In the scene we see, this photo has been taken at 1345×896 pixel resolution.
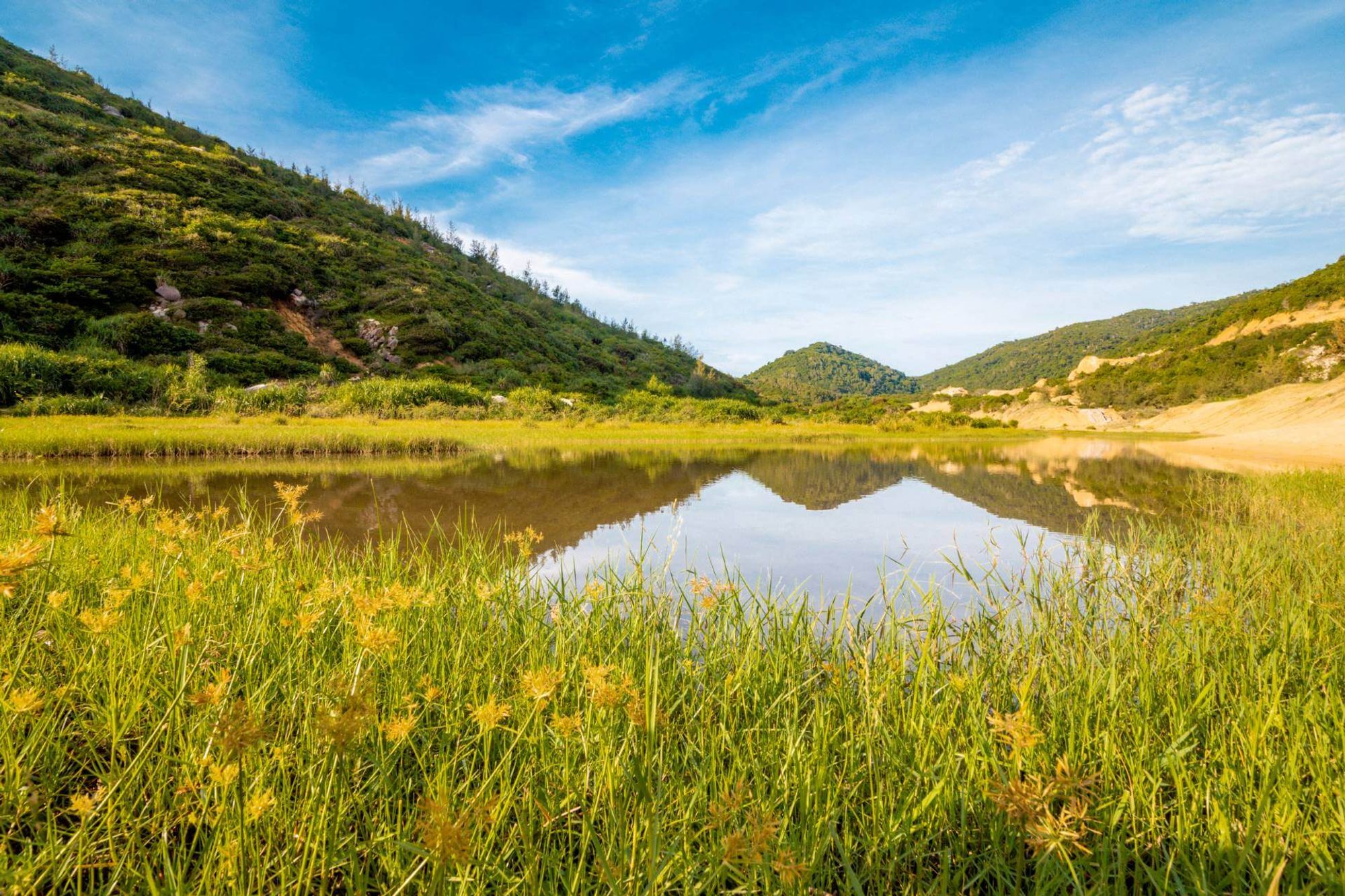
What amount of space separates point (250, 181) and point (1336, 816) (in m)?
70.6

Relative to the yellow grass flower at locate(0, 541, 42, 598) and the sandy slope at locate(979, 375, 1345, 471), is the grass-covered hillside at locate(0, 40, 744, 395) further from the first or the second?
the sandy slope at locate(979, 375, 1345, 471)

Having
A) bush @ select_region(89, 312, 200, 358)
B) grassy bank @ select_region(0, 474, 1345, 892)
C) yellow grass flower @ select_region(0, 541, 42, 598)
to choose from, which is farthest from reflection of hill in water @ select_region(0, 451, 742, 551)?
bush @ select_region(89, 312, 200, 358)

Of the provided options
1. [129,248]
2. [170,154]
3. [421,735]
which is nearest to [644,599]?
[421,735]

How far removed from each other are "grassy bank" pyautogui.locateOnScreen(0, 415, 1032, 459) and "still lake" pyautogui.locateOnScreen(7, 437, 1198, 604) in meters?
1.09

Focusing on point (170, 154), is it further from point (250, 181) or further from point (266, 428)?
point (266, 428)

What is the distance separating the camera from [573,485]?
40.7ft

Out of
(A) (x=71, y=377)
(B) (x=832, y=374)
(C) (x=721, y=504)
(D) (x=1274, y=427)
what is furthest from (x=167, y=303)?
(B) (x=832, y=374)

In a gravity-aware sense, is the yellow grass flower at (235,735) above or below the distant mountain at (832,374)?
below

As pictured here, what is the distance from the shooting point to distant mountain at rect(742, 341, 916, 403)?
138375mm

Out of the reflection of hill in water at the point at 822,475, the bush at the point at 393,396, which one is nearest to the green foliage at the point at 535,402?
the bush at the point at 393,396

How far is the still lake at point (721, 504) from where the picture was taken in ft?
18.8

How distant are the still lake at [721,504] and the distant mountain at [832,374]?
334ft

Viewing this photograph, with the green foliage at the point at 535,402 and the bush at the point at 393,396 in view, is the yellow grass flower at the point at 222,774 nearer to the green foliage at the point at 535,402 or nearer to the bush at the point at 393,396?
the bush at the point at 393,396

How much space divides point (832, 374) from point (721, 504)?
14938 centimetres
